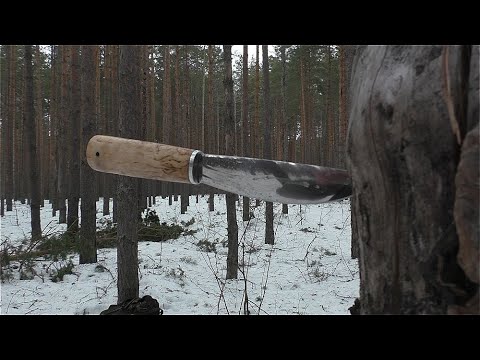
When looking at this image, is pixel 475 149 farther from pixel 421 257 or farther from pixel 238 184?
pixel 238 184

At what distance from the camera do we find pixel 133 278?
14.4 feet

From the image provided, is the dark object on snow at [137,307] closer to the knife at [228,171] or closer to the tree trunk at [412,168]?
the knife at [228,171]

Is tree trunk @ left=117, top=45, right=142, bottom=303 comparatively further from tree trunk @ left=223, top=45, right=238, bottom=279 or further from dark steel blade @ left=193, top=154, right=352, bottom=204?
dark steel blade @ left=193, top=154, right=352, bottom=204

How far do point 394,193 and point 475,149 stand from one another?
216 millimetres

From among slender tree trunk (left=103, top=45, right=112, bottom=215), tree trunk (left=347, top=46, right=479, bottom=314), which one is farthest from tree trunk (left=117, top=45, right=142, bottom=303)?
slender tree trunk (left=103, top=45, right=112, bottom=215)

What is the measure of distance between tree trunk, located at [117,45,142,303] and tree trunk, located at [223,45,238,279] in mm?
2138

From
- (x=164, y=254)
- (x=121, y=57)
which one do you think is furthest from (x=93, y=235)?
(x=121, y=57)

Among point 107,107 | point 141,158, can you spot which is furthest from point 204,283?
point 107,107

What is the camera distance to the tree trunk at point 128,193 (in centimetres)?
424

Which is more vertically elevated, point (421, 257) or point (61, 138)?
point (61, 138)

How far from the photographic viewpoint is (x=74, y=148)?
7582 mm

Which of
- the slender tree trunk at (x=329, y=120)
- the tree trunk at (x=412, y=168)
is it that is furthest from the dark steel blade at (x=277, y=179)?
the slender tree trunk at (x=329, y=120)

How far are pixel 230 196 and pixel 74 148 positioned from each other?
424cm

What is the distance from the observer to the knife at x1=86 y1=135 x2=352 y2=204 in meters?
1.20
